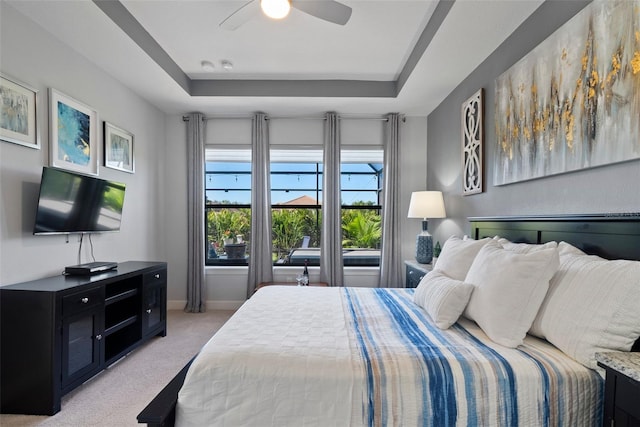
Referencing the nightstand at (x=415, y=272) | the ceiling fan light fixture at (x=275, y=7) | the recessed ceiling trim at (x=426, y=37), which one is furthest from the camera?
the nightstand at (x=415, y=272)

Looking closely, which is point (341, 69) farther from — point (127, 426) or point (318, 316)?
point (127, 426)

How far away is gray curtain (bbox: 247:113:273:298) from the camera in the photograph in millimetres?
4164

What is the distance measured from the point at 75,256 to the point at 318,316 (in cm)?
234

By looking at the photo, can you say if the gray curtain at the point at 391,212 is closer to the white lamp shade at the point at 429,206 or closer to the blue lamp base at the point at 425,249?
the white lamp shade at the point at 429,206

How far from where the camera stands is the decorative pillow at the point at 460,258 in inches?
78.8

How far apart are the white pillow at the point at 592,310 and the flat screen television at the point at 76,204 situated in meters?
3.17

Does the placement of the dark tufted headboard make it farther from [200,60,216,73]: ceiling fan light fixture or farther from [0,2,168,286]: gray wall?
[0,2,168,286]: gray wall

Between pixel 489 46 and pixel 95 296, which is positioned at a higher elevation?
pixel 489 46

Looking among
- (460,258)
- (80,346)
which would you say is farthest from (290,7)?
(80,346)

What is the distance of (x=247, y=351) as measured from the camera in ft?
4.10

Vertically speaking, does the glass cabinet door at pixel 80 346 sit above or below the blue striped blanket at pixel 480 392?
below

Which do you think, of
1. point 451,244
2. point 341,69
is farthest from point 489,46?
point 451,244

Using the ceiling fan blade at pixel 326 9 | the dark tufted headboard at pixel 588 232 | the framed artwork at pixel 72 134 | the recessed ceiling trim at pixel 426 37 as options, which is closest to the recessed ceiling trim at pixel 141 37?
the framed artwork at pixel 72 134

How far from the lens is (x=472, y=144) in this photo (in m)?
2.95
